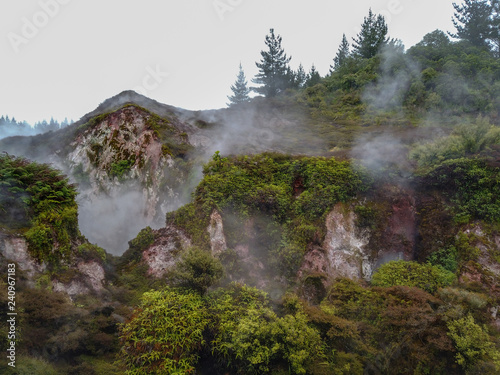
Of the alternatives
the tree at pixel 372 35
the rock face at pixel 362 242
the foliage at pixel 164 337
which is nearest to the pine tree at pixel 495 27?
the tree at pixel 372 35

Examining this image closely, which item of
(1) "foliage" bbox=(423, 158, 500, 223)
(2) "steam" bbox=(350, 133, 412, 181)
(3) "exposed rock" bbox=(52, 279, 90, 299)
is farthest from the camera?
(2) "steam" bbox=(350, 133, 412, 181)

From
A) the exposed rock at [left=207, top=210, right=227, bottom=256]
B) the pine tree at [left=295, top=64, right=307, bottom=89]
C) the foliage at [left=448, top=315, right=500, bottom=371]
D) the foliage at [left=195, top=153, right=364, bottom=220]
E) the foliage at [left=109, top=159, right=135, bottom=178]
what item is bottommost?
the foliage at [left=448, top=315, right=500, bottom=371]

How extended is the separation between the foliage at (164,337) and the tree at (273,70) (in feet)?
123

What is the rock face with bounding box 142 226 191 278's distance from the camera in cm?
1359

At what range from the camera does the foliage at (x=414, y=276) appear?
36.8 ft

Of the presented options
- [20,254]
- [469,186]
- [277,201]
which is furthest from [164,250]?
[469,186]

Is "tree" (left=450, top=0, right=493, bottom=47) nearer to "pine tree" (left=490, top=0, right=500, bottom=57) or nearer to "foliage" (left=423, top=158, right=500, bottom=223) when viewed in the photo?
"pine tree" (left=490, top=0, right=500, bottom=57)

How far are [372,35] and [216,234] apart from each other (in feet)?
115

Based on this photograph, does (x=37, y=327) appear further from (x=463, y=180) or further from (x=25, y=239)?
(x=463, y=180)

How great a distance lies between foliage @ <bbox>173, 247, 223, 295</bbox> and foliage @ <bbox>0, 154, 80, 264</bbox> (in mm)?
5012

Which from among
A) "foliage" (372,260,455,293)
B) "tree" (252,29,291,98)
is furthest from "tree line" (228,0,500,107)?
"foliage" (372,260,455,293)

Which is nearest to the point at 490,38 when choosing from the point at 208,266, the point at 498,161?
the point at 498,161

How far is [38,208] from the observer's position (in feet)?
39.2

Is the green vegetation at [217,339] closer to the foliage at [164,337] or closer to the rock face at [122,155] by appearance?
the foliage at [164,337]
